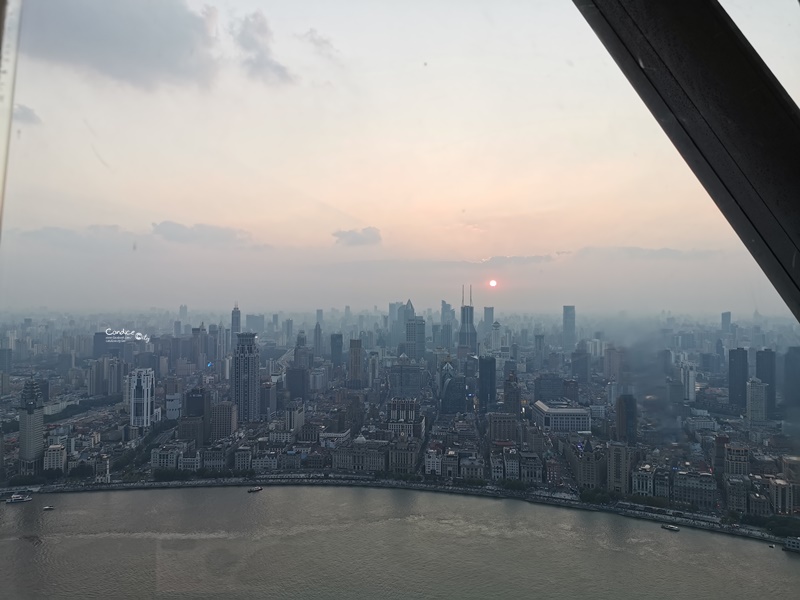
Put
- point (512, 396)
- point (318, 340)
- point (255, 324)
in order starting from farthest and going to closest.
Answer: point (318, 340) < point (512, 396) < point (255, 324)

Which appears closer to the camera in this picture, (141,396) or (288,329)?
(141,396)

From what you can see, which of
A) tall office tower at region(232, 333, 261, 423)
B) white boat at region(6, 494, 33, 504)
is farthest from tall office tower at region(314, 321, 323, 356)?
white boat at region(6, 494, 33, 504)

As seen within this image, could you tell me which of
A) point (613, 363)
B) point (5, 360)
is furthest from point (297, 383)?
point (613, 363)

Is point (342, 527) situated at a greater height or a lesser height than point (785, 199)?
lesser

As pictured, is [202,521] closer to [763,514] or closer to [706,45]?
[763,514]

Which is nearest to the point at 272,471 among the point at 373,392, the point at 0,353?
the point at 373,392

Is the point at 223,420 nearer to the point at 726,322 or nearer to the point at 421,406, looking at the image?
the point at 421,406
